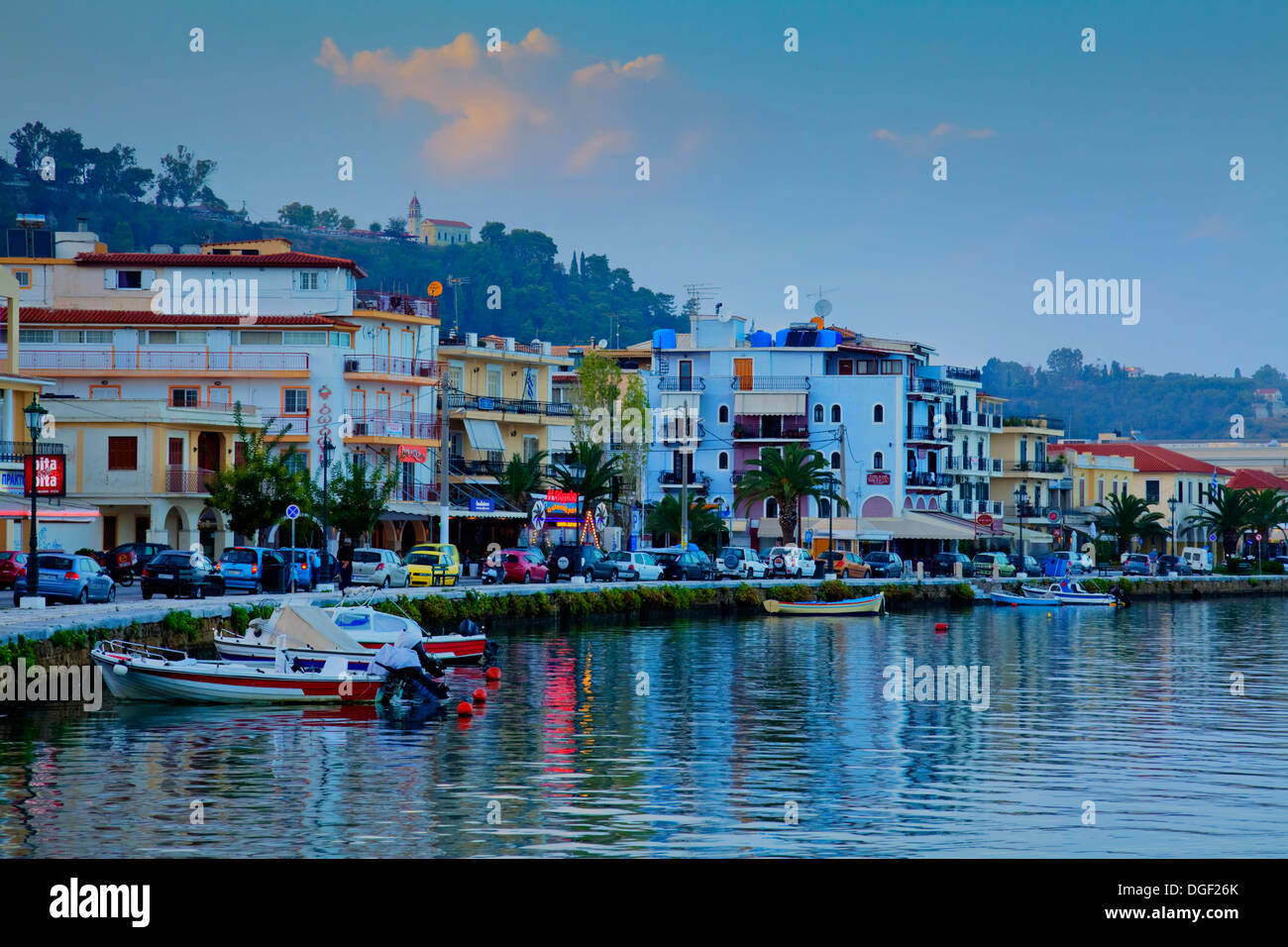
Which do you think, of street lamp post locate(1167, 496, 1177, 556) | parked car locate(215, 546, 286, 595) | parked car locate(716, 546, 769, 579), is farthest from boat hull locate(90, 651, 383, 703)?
street lamp post locate(1167, 496, 1177, 556)

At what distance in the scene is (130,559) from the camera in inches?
2499

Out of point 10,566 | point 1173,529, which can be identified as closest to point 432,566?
point 10,566

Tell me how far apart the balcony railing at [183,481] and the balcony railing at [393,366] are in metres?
13.7

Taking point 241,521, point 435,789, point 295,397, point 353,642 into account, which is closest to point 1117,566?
point 295,397

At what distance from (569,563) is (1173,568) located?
59.0 meters

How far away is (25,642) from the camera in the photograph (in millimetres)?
32844

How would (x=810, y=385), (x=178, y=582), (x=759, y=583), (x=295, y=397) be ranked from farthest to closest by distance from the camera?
1. (x=810, y=385)
2. (x=295, y=397)
3. (x=759, y=583)
4. (x=178, y=582)

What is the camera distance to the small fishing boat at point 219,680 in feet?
109

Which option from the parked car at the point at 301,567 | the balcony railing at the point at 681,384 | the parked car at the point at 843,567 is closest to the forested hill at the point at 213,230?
the balcony railing at the point at 681,384

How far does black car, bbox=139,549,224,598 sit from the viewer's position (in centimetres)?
5181

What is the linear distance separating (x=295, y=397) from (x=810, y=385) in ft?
134

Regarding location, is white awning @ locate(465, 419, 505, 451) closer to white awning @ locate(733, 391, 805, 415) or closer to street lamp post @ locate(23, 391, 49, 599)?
white awning @ locate(733, 391, 805, 415)

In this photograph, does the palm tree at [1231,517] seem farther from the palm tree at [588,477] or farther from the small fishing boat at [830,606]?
the small fishing boat at [830,606]
